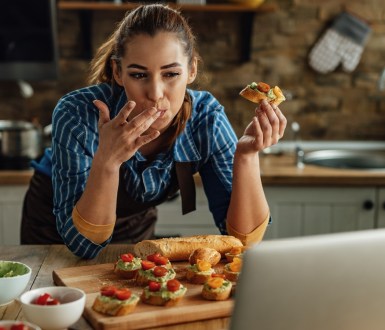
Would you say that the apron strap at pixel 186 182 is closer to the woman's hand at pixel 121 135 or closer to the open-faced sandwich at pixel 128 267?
the woman's hand at pixel 121 135

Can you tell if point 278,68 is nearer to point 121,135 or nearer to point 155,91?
point 155,91

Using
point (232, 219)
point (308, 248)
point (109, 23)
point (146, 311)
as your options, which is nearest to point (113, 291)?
point (146, 311)

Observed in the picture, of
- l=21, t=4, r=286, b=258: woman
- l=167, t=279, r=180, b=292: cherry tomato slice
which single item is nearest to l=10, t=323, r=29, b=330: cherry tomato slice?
l=167, t=279, r=180, b=292: cherry tomato slice

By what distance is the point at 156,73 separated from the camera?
188 centimetres

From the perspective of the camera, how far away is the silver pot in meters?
3.25

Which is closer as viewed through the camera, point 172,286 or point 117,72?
point 172,286

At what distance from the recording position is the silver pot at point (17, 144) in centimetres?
325

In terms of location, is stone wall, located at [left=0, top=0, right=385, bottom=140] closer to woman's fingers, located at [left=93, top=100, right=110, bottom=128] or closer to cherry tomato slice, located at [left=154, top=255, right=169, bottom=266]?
woman's fingers, located at [left=93, top=100, right=110, bottom=128]

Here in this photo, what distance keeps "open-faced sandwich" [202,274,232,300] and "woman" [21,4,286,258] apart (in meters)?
0.45

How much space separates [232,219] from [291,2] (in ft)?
6.85

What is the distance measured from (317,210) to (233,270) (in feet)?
5.47

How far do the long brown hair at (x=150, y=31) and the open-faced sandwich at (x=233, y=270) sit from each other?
56 cm

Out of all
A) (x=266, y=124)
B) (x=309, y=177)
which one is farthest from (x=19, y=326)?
(x=309, y=177)

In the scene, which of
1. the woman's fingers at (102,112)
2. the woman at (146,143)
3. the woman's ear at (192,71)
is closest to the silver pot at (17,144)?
the woman at (146,143)
